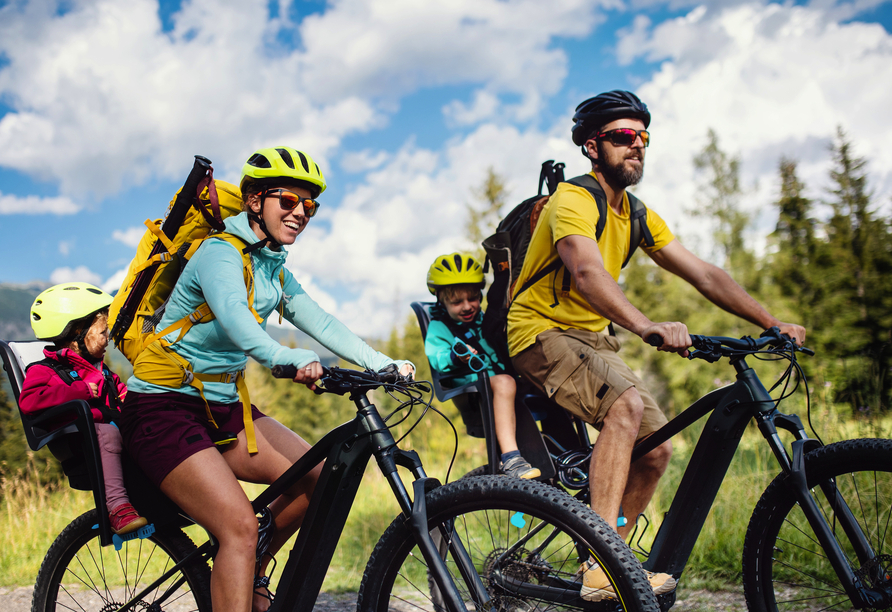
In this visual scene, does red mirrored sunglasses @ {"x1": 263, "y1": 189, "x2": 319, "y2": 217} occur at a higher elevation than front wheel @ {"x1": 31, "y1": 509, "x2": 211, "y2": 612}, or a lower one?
higher

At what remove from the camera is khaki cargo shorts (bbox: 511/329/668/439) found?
2.84m

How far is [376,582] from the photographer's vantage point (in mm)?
2238

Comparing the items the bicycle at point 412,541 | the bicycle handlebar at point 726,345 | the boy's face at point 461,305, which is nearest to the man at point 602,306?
the bicycle handlebar at point 726,345

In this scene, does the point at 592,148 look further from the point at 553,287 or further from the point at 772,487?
the point at 772,487

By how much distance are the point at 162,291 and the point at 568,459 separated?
2170 millimetres

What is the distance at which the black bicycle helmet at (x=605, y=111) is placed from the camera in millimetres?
3072

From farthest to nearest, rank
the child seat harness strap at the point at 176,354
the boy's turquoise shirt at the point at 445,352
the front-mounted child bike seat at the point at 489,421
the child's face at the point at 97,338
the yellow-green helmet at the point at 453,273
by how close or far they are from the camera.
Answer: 1. the yellow-green helmet at the point at 453,273
2. the boy's turquoise shirt at the point at 445,352
3. the child's face at the point at 97,338
4. the front-mounted child bike seat at the point at 489,421
5. the child seat harness strap at the point at 176,354

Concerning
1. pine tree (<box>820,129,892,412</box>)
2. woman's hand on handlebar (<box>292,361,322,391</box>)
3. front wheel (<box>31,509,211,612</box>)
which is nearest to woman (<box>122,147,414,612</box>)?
woman's hand on handlebar (<box>292,361,322,391</box>)

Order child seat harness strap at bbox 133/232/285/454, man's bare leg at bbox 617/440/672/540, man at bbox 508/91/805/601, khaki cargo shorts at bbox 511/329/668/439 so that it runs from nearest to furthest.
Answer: child seat harness strap at bbox 133/232/285/454, man at bbox 508/91/805/601, khaki cargo shorts at bbox 511/329/668/439, man's bare leg at bbox 617/440/672/540

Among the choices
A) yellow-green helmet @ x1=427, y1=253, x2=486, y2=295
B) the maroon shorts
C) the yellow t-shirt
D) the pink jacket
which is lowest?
the maroon shorts

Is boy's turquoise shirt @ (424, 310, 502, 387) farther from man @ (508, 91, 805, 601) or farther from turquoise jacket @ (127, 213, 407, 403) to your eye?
turquoise jacket @ (127, 213, 407, 403)

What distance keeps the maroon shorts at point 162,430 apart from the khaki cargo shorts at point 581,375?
158 cm

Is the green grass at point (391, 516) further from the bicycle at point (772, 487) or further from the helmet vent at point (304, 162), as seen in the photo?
the helmet vent at point (304, 162)

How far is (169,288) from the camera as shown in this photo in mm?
2590
